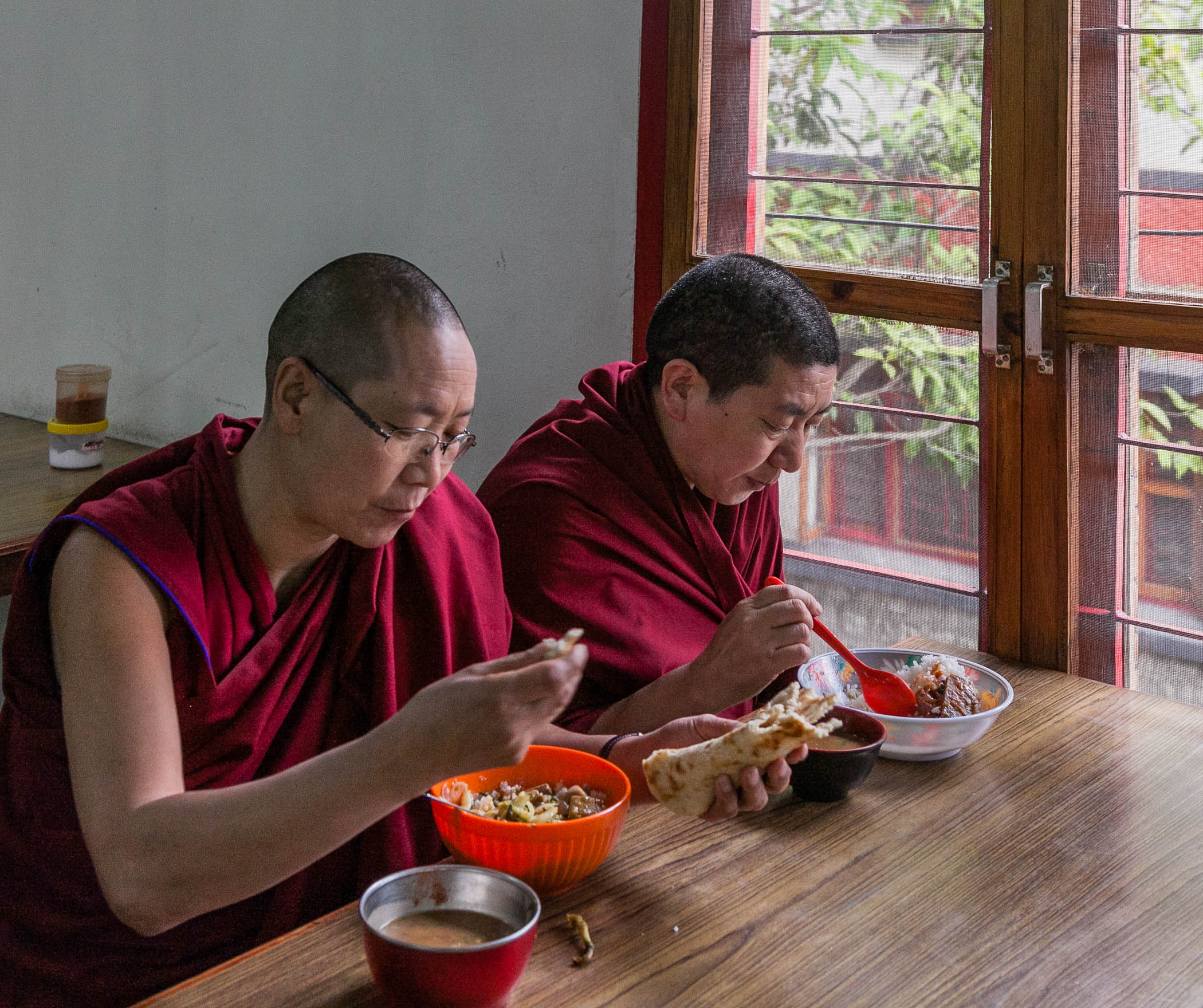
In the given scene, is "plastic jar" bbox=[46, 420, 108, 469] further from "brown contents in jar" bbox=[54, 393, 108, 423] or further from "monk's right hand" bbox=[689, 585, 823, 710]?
"monk's right hand" bbox=[689, 585, 823, 710]

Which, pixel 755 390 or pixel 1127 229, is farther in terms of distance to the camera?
pixel 1127 229

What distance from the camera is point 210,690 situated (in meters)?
1.30

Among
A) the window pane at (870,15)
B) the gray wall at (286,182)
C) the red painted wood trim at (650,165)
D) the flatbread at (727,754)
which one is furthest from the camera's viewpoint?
the gray wall at (286,182)

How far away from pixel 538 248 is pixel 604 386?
28.5 inches

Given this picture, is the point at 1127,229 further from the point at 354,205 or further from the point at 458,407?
the point at 354,205

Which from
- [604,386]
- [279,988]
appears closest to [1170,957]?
[279,988]

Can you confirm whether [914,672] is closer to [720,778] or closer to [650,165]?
[720,778]

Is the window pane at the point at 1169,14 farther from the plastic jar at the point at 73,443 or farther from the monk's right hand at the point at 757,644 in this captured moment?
the plastic jar at the point at 73,443

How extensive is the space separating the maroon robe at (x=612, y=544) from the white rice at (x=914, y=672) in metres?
0.18

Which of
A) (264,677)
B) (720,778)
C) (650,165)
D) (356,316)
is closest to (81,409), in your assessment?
(650,165)

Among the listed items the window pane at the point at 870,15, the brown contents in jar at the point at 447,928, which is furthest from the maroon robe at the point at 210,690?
the window pane at the point at 870,15

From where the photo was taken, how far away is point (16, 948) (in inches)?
55.1

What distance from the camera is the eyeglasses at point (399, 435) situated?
4.11ft

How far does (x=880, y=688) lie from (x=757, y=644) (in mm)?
244
